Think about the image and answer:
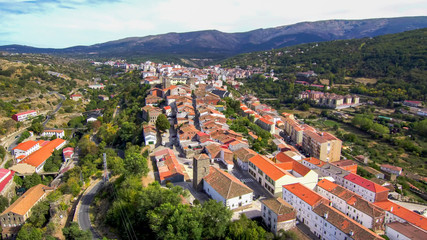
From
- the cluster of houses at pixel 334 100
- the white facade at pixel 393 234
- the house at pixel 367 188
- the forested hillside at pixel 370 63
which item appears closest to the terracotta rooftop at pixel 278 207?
the white facade at pixel 393 234

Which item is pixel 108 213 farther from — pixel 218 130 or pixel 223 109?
pixel 223 109

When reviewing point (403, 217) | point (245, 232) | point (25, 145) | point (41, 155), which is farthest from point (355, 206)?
point (25, 145)

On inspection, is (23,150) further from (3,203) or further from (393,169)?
(393,169)

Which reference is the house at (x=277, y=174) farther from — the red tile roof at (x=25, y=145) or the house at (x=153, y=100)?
the red tile roof at (x=25, y=145)

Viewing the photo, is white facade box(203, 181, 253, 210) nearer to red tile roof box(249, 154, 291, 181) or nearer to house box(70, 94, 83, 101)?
red tile roof box(249, 154, 291, 181)

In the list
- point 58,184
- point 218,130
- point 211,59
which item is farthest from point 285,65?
point 58,184

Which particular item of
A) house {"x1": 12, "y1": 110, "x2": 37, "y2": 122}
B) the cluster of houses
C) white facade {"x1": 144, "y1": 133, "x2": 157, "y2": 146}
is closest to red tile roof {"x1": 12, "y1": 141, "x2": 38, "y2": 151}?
house {"x1": 12, "y1": 110, "x2": 37, "y2": 122}
